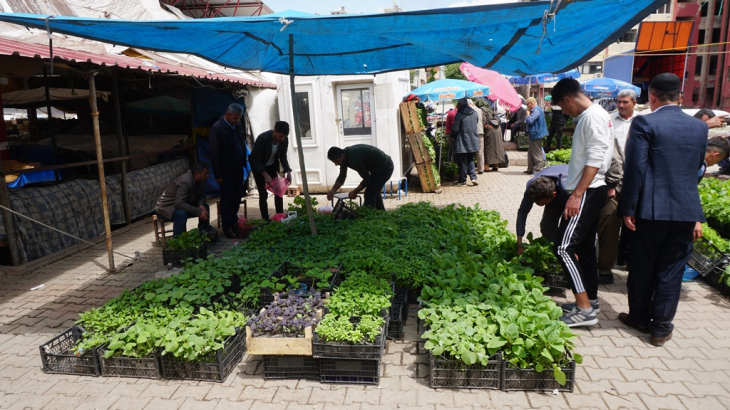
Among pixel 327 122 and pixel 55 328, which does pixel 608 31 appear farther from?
pixel 327 122

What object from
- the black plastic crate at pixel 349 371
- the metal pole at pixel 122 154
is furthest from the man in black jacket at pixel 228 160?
the black plastic crate at pixel 349 371

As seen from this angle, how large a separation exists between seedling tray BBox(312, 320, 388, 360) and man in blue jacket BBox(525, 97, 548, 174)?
10.4 meters

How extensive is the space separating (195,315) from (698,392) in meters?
3.87

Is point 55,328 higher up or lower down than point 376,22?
lower down

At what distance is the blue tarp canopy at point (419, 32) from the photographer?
12.2ft

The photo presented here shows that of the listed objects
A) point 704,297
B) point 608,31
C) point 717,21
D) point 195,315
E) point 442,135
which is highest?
point 717,21

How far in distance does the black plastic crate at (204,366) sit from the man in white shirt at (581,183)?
2947 mm

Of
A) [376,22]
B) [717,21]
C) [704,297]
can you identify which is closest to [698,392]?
[704,297]

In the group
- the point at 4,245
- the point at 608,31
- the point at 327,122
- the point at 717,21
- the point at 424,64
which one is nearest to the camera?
the point at 608,31

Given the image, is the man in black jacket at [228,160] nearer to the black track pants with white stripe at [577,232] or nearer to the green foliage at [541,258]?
the green foliage at [541,258]

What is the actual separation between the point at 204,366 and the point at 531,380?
2454 millimetres

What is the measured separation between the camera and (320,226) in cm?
657

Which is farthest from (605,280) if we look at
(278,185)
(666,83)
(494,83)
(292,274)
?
(494,83)

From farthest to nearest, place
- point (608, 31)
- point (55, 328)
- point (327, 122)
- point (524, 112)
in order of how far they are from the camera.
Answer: point (524, 112), point (327, 122), point (55, 328), point (608, 31)
